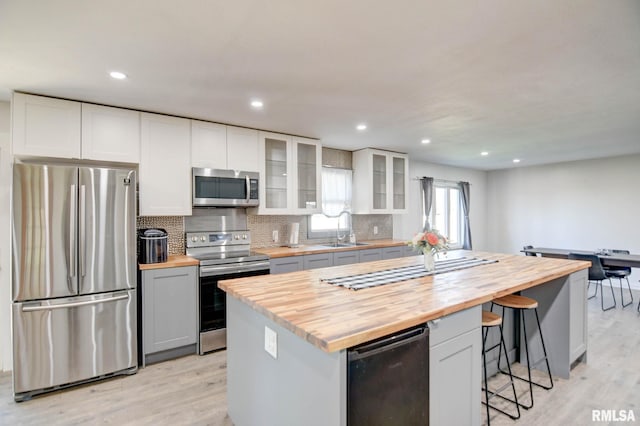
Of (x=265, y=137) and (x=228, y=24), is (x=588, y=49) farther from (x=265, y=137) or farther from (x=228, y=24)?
(x=265, y=137)

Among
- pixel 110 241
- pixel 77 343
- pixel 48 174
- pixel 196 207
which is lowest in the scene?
pixel 77 343

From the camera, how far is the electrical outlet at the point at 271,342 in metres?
1.60

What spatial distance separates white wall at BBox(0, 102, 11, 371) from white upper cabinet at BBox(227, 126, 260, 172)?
192 cm

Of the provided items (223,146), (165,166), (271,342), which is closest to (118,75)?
(165,166)

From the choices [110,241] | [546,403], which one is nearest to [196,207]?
[110,241]

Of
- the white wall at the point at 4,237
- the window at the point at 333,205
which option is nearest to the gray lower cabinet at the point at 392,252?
the window at the point at 333,205

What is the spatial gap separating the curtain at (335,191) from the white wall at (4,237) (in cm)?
346

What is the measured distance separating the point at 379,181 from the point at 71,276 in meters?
4.05

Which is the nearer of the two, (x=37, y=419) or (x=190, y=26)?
(x=190, y=26)

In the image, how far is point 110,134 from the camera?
9.89 ft

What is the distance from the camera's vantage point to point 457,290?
1.98 metres

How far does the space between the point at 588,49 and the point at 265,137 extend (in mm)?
3056

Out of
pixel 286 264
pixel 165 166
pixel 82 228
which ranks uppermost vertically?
pixel 165 166

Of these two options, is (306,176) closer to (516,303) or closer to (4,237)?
(516,303)
